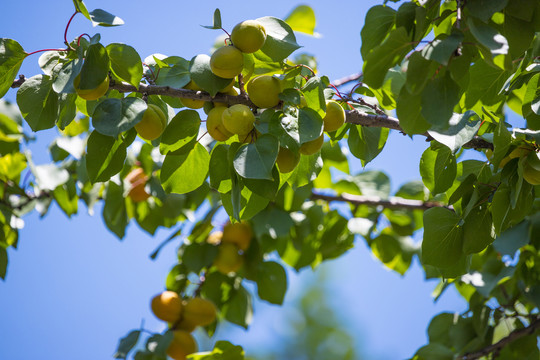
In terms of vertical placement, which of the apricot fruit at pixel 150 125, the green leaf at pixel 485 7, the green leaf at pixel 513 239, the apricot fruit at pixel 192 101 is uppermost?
the apricot fruit at pixel 192 101

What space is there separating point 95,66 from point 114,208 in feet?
3.06

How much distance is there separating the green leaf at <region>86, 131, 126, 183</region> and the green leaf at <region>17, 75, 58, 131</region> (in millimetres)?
110

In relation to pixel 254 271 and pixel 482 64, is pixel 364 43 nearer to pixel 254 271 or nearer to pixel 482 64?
pixel 482 64

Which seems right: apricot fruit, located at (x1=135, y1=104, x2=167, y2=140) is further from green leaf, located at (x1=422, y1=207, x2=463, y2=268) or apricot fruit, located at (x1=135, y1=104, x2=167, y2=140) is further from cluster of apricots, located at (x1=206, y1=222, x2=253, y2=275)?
cluster of apricots, located at (x1=206, y1=222, x2=253, y2=275)

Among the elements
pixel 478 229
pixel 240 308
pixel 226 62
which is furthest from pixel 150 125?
pixel 240 308

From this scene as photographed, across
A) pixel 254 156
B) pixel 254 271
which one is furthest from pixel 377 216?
pixel 254 156

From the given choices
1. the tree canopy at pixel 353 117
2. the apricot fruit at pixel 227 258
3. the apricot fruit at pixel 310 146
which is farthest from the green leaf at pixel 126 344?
the apricot fruit at pixel 310 146

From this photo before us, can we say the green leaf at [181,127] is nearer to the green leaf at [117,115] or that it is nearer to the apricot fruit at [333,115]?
the green leaf at [117,115]

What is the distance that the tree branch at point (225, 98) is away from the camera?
36.4 inches

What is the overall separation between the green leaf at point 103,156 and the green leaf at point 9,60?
21cm

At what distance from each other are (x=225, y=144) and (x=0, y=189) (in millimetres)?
996

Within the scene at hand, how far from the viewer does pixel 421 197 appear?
5.90 ft

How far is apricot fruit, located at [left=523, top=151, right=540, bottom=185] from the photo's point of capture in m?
0.89

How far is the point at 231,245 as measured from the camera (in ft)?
5.59
